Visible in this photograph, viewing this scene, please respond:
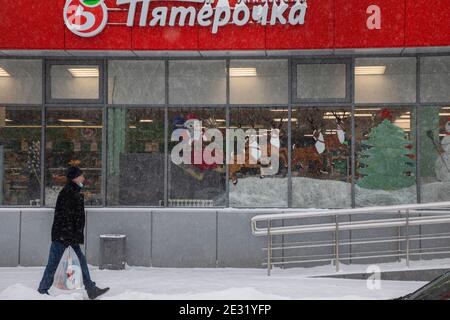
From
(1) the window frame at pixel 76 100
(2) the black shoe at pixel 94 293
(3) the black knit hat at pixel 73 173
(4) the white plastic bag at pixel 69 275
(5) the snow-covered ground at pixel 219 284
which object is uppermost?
(1) the window frame at pixel 76 100

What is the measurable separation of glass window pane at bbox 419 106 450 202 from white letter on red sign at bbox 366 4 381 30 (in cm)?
184

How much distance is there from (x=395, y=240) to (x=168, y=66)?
5417 mm

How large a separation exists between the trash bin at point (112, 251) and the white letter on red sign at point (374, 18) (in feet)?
19.6

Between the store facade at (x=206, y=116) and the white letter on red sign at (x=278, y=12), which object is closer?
the white letter on red sign at (x=278, y=12)

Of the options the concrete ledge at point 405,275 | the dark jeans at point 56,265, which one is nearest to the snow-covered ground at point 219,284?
the concrete ledge at point 405,275

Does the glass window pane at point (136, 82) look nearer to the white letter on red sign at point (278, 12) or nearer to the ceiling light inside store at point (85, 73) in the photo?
the ceiling light inside store at point (85, 73)

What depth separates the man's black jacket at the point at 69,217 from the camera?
10.0 meters

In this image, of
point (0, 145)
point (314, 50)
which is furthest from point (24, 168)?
point (314, 50)

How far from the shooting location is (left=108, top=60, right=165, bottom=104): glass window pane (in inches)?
531

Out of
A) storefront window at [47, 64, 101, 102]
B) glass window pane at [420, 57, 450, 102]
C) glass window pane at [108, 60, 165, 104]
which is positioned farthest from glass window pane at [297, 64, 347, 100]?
storefront window at [47, 64, 101, 102]

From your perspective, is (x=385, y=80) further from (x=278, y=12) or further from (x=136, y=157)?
(x=136, y=157)

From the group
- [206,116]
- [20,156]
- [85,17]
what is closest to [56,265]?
[20,156]

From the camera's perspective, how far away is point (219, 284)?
1131 cm

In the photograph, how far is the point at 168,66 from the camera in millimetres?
13547
